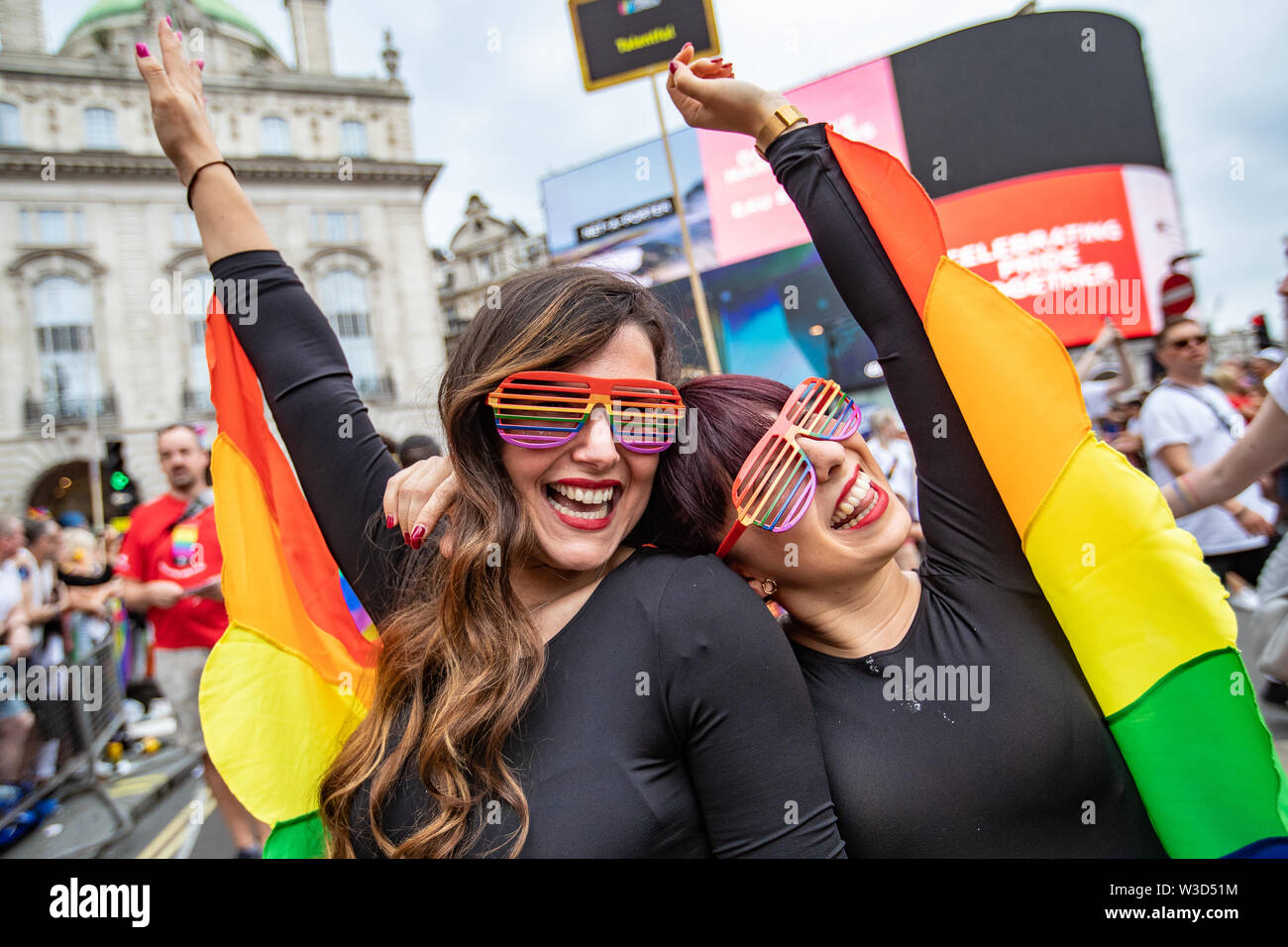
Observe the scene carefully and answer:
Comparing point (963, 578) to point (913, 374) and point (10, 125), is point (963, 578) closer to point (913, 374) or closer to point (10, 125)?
point (913, 374)

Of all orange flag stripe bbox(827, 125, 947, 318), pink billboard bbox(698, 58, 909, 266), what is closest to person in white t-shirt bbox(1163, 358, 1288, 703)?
orange flag stripe bbox(827, 125, 947, 318)

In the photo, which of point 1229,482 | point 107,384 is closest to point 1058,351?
point 1229,482

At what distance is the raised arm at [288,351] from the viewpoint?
1.36m

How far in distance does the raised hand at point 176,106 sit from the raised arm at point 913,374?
1065mm

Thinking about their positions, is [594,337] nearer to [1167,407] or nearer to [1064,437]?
[1064,437]

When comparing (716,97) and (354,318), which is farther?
(354,318)

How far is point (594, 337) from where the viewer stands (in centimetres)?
117

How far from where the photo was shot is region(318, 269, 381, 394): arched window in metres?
3.22

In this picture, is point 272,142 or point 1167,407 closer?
point 272,142

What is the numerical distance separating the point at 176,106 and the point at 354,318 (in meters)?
2.54

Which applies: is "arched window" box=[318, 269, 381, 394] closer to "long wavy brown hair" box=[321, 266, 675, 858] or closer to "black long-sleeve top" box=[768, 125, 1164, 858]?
"long wavy brown hair" box=[321, 266, 675, 858]

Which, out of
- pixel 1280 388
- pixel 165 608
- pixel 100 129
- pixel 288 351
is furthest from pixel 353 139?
pixel 165 608

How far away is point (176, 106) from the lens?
1354 mm
